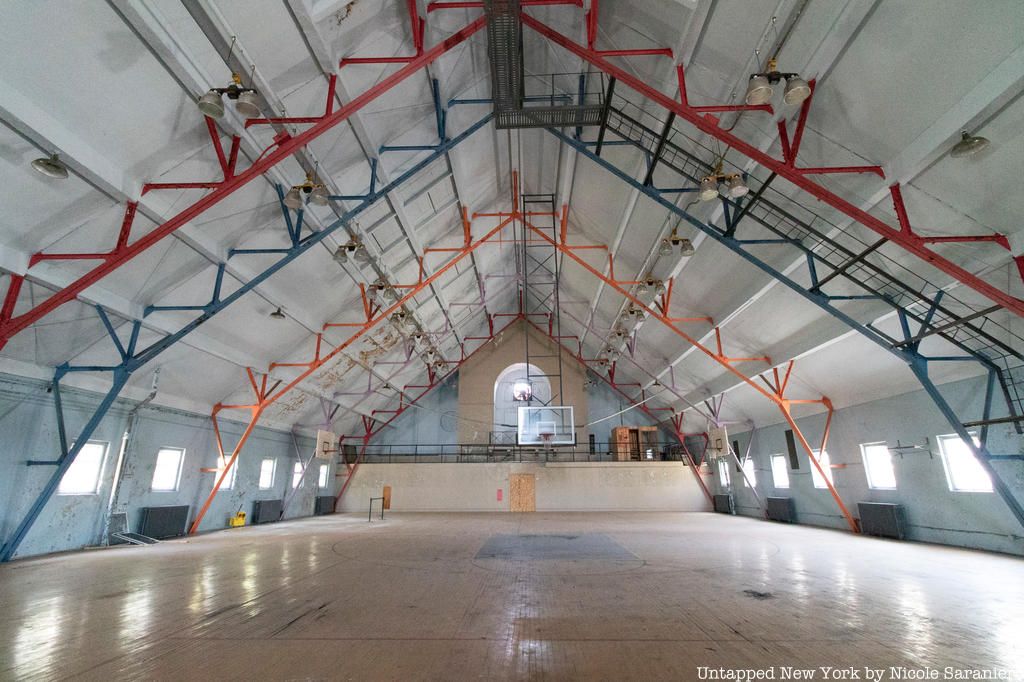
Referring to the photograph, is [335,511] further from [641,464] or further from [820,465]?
[820,465]

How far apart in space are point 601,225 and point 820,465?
33.5 feet

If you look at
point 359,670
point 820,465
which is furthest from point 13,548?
point 820,465

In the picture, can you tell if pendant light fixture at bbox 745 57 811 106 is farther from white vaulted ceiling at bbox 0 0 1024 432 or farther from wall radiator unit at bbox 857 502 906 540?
wall radiator unit at bbox 857 502 906 540

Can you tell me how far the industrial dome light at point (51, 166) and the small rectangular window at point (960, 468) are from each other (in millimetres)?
17062

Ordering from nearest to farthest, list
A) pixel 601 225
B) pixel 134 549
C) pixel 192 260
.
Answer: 1. pixel 192 260
2. pixel 134 549
3. pixel 601 225

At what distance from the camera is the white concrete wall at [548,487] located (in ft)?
74.0

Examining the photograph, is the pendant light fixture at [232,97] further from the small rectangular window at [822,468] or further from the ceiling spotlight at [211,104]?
the small rectangular window at [822,468]

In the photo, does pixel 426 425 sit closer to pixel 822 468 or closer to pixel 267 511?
pixel 267 511

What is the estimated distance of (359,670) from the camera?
3.31 m

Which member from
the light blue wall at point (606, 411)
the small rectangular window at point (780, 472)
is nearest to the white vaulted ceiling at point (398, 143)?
the small rectangular window at point (780, 472)

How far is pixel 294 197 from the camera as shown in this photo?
27.9 ft

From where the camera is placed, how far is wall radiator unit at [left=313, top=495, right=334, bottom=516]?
21594 millimetres

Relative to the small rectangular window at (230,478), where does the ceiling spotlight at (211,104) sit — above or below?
above

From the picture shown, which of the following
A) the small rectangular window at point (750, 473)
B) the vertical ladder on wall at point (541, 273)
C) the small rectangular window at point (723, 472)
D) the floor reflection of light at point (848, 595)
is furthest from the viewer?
the small rectangular window at point (723, 472)
